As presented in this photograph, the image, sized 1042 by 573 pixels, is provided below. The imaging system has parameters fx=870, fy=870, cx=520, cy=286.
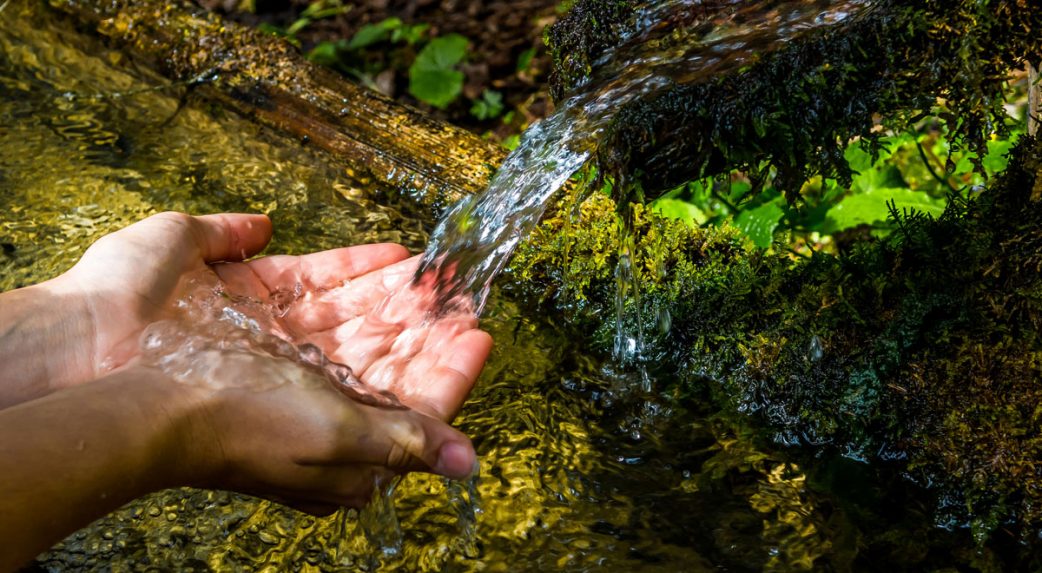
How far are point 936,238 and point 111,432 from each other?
6.91 ft

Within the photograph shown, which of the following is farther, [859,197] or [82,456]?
[859,197]

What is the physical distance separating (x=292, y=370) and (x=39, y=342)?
749 millimetres

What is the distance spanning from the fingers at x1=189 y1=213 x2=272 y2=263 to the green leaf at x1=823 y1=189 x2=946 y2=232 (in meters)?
1.99

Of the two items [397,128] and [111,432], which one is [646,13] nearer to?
[397,128]

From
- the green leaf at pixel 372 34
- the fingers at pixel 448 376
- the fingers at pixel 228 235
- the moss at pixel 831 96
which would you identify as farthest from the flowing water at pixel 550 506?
the green leaf at pixel 372 34

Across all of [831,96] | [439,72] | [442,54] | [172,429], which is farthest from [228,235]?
[442,54]

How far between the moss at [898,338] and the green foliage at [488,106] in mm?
2293

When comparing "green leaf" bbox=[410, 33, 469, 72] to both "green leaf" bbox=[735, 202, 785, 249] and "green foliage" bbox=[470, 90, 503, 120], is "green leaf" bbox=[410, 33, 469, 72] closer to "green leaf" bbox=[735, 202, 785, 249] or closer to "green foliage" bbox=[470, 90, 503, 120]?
"green foliage" bbox=[470, 90, 503, 120]

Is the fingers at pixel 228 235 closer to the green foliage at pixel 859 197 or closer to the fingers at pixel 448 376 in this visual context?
the fingers at pixel 448 376

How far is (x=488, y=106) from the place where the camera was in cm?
496

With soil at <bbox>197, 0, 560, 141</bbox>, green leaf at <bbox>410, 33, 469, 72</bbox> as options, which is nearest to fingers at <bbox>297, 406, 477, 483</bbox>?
soil at <bbox>197, 0, 560, 141</bbox>

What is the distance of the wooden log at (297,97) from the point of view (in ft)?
11.0

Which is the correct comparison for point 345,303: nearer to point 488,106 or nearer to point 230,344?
Answer: point 230,344

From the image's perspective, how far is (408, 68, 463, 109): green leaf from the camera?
4.88m
